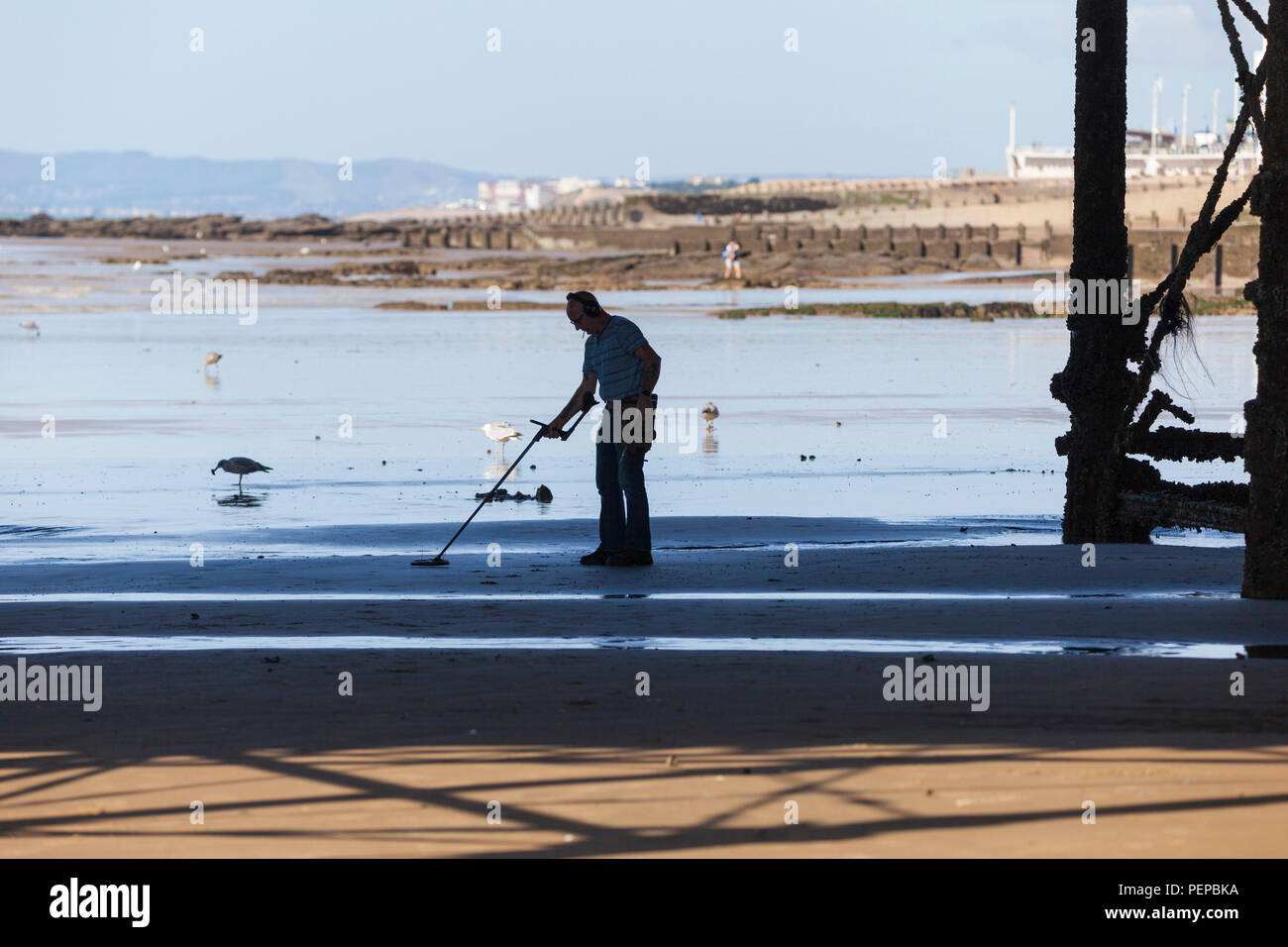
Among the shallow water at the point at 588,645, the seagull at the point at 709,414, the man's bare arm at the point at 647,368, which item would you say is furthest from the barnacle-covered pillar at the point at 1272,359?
the seagull at the point at 709,414

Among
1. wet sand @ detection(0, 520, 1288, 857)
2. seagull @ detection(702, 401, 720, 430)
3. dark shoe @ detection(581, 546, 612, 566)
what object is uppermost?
seagull @ detection(702, 401, 720, 430)

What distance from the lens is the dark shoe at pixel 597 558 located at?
487 inches

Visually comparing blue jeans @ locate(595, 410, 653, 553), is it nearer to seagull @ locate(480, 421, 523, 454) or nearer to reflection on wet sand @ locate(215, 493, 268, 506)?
reflection on wet sand @ locate(215, 493, 268, 506)

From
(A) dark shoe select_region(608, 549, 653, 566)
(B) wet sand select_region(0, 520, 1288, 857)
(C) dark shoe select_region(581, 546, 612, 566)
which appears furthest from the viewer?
(C) dark shoe select_region(581, 546, 612, 566)

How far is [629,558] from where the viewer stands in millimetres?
12258

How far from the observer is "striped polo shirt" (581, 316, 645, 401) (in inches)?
472

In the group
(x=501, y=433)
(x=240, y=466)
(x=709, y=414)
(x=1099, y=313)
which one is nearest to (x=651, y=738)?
(x=1099, y=313)

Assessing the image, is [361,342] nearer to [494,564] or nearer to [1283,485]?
[494,564]

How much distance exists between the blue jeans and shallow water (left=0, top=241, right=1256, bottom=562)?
3114 millimetres

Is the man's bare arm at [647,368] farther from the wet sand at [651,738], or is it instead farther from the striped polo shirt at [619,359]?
the wet sand at [651,738]

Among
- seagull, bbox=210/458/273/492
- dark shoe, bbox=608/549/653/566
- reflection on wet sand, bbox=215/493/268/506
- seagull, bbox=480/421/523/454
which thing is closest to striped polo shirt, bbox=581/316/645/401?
dark shoe, bbox=608/549/653/566

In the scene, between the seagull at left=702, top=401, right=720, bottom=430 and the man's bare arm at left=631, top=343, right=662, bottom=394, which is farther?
the seagull at left=702, top=401, right=720, bottom=430

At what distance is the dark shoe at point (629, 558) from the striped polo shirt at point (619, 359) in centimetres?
105
